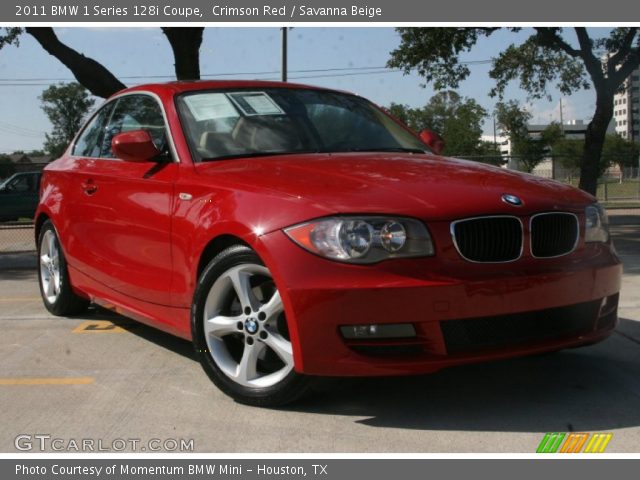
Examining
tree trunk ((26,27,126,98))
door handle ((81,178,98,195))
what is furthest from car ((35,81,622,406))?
tree trunk ((26,27,126,98))

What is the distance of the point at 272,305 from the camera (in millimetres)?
3381

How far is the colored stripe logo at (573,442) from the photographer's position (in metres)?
3.02

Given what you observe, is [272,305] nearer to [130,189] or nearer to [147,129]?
[130,189]

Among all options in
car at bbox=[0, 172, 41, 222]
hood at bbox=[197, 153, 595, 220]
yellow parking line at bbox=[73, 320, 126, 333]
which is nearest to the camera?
hood at bbox=[197, 153, 595, 220]

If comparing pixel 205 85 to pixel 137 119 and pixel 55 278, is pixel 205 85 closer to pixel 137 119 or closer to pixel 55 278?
pixel 137 119

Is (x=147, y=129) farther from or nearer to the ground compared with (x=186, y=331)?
farther from the ground

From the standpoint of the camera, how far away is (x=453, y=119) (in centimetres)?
6300

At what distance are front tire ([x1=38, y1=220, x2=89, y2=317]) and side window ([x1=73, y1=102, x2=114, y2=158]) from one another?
62cm

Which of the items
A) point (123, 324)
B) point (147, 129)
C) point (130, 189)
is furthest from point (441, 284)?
point (123, 324)

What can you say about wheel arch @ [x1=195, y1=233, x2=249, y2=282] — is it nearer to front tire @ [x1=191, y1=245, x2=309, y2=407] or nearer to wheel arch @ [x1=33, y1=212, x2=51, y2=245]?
front tire @ [x1=191, y1=245, x2=309, y2=407]

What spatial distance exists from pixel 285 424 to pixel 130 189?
1840mm

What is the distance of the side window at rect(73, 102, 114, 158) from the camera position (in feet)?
17.9
